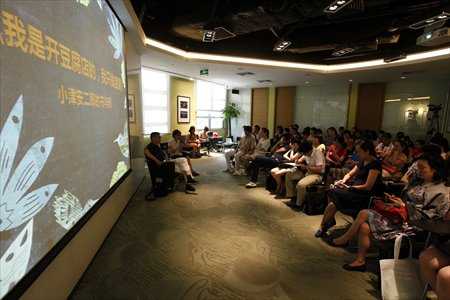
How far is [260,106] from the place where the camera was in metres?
11.2

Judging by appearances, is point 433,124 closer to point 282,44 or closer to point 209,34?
point 282,44

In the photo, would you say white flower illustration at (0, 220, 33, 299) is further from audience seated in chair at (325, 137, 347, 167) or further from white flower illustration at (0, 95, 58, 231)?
audience seated in chair at (325, 137, 347, 167)

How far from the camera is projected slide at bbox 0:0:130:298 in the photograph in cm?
119

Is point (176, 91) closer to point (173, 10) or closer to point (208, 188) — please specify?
point (173, 10)

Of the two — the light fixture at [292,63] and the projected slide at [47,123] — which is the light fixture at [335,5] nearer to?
the projected slide at [47,123]

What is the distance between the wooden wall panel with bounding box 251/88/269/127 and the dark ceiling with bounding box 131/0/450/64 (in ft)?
16.1

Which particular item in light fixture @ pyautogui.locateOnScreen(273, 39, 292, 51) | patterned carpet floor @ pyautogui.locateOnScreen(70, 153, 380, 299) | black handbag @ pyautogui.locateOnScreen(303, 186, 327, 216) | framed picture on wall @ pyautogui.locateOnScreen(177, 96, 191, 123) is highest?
light fixture @ pyautogui.locateOnScreen(273, 39, 292, 51)

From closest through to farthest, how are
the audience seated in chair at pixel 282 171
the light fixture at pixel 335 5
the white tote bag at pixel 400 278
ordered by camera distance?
the white tote bag at pixel 400 278 → the light fixture at pixel 335 5 → the audience seated in chair at pixel 282 171

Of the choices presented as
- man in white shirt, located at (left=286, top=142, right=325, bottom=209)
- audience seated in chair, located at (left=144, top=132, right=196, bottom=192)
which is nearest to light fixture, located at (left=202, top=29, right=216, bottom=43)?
audience seated in chair, located at (left=144, top=132, right=196, bottom=192)

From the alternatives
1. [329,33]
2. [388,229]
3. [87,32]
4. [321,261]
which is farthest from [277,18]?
[321,261]

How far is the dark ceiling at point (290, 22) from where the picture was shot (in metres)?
3.42

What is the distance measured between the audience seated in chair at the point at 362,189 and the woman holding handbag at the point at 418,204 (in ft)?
1.11

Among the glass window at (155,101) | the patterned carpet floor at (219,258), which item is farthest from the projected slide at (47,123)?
the glass window at (155,101)

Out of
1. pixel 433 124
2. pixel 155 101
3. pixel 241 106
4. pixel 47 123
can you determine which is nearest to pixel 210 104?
pixel 241 106
